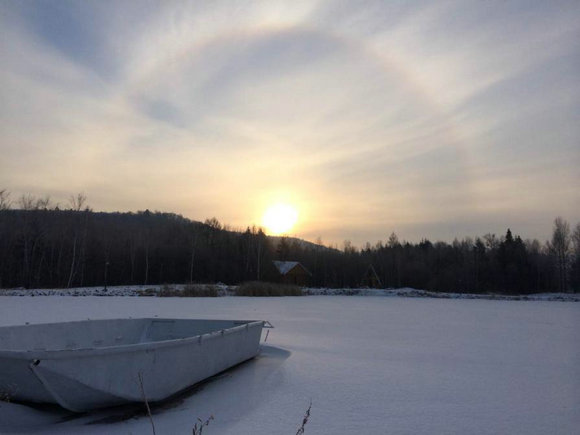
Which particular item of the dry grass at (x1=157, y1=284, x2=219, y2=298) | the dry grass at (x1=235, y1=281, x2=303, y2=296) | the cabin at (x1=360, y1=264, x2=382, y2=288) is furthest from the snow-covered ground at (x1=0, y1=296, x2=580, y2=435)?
the cabin at (x1=360, y1=264, x2=382, y2=288)

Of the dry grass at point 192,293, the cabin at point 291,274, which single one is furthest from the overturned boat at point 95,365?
the cabin at point 291,274

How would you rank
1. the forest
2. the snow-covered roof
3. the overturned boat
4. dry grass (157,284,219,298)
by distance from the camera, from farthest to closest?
the snow-covered roof → the forest → dry grass (157,284,219,298) → the overturned boat

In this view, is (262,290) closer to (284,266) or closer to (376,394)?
(284,266)

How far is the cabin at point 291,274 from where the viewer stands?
A: 46.5m

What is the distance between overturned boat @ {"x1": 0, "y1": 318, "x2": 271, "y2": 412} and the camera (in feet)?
12.3

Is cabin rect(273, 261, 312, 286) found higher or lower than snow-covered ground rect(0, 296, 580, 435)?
higher

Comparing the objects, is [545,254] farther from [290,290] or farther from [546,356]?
[546,356]

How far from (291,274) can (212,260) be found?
28.1ft

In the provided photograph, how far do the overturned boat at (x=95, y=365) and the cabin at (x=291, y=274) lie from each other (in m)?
40.3

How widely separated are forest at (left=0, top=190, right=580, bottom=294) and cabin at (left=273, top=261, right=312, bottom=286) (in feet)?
4.02

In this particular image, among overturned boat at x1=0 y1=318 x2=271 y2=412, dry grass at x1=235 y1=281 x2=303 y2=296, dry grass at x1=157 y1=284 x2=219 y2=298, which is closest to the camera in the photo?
overturned boat at x1=0 y1=318 x2=271 y2=412

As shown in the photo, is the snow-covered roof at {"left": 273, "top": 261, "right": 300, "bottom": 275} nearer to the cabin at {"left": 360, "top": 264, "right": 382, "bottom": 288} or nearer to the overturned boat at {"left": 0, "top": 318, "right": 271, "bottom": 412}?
the cabin at {"left": 360, "top": 264, "right": 382, "bottom": 288}

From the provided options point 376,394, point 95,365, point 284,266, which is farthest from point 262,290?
point 95,365

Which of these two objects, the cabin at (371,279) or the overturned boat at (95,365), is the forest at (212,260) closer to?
the cabin at (371,279)
